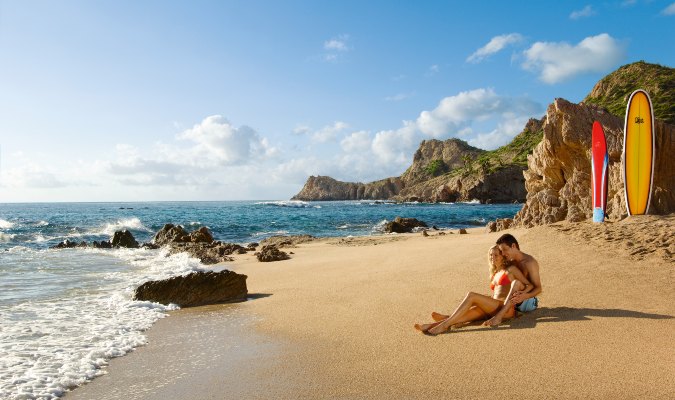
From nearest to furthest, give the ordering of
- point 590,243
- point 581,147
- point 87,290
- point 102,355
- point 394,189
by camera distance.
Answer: point 102,355
point 590,243
point 87,290
point 581,147
point 394,189

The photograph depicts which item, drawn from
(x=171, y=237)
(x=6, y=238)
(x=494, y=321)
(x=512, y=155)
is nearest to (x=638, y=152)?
(x=494, y=321)

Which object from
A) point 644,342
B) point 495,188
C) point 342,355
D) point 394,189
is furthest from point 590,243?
point 394,189

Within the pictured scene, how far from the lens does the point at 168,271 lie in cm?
1374

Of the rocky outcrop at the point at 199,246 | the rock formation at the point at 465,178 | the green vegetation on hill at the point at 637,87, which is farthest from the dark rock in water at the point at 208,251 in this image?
the rock formation at the point at 465,178

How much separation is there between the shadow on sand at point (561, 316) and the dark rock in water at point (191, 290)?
15.7 ft

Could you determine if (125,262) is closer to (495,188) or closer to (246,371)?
(246,371)

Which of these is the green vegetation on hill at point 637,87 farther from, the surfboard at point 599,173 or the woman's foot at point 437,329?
the woman's foot at point 437,329

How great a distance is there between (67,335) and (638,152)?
1156cm

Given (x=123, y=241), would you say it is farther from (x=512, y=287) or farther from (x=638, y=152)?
(x=638, y=152)

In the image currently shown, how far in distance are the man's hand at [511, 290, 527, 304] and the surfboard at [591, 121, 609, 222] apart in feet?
19.8

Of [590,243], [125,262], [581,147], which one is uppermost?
[581,147]

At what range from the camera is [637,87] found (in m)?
94.9

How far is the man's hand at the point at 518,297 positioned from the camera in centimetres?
613

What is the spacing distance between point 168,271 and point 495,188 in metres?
99.5
